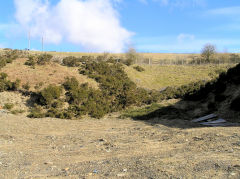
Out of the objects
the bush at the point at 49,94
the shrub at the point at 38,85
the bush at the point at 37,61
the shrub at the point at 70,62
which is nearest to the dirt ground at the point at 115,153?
the bush at the point at 49,94

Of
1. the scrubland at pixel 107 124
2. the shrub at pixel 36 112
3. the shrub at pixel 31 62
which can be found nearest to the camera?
the scrubland at pixel 107 124

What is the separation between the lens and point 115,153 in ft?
27.5

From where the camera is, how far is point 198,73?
1347 inches

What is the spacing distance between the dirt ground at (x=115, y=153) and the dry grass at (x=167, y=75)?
16178mm

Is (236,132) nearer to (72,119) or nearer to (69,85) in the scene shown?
(72,119)

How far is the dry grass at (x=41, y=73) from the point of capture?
21656 millimetres

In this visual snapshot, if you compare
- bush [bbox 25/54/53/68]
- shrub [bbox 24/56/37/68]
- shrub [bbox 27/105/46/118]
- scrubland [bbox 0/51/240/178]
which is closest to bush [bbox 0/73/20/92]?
scrubland [bbox 0/51/240/178]

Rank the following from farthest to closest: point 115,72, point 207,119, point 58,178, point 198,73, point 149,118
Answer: point 198,73 < point 115,72 < point 149,118 < point 207,119 < point 58,178

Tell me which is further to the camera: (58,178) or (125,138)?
(125,138)

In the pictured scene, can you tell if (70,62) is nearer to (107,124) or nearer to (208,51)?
(107,124)

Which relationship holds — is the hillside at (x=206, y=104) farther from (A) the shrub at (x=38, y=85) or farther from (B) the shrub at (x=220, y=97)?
(A) the shrub at (x=38, y=85)

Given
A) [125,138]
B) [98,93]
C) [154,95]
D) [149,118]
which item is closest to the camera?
[125,138]

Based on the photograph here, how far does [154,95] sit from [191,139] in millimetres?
13693

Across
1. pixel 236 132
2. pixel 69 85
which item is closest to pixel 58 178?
pixel 236 132
